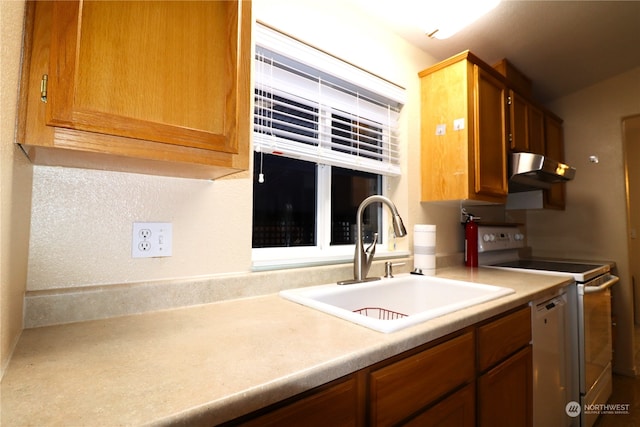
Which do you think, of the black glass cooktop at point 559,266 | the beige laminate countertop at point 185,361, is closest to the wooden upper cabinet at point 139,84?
the beige laminate countertop at point 185,361

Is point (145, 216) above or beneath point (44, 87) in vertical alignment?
beneath

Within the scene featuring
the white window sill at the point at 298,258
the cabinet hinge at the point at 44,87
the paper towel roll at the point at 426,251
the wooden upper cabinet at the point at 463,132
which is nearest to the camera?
the cabinet hinge at the point at 44,87

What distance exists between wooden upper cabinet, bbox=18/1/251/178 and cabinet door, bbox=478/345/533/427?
1107 mm

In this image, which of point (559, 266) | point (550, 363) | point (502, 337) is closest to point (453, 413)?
point (502, 337)

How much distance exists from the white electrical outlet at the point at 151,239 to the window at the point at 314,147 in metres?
0.42

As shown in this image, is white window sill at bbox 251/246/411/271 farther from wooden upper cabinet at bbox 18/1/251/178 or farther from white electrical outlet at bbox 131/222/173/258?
wooden upper cabinet at bbox 18/1/251/178

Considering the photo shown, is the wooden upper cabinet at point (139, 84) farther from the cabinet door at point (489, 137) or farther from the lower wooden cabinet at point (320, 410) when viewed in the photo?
the cabinet door at point (489, 137)

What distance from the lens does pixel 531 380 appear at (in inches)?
52.5

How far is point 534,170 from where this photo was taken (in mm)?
1932

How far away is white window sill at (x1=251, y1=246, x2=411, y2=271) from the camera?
1.29m

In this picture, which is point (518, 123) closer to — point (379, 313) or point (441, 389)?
point (379, 313)

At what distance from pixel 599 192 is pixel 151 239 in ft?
11.6

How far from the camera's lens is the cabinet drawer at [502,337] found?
107 cm

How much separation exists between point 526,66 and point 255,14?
2.21 m
